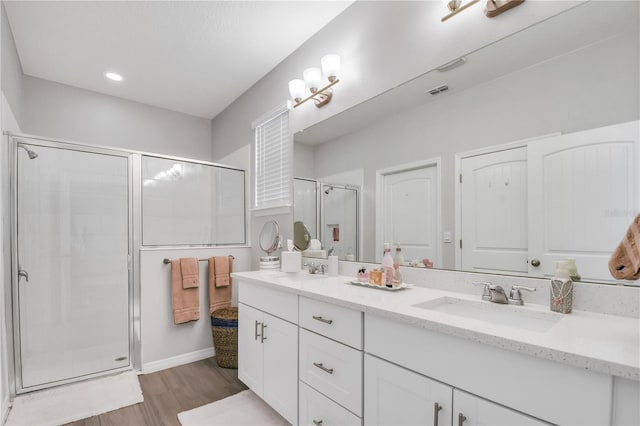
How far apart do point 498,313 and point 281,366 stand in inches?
45.6

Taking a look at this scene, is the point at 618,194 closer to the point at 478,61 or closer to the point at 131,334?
the point at 478,61

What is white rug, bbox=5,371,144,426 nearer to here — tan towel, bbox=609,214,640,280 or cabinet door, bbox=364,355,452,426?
cabinet door, bbox=364,355,452,426

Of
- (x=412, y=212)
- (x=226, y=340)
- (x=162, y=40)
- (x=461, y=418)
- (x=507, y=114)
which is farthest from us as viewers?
(x=226, y=340)

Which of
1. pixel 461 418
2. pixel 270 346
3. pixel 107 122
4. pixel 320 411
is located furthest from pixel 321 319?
pixel 107 122

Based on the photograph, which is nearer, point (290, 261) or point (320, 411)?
point (320, 411)

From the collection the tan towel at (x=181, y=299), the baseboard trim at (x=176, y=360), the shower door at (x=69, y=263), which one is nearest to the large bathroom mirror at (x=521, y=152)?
the tan towel at (x=181, y=299)

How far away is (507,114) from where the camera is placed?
4.49ft

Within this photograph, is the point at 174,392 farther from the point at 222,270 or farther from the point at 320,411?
the point at 320,411

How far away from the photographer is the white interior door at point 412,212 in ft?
5.37

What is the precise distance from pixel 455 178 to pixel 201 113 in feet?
11.1

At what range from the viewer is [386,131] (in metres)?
1.90

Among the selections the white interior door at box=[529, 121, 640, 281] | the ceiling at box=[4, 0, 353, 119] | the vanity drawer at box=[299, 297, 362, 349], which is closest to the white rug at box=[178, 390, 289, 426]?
the vanity drawer at box=[299, 297, 362, 349]

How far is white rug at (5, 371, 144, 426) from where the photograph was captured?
199 centimetres

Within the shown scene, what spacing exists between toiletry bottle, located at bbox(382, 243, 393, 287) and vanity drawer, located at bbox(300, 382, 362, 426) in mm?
606
